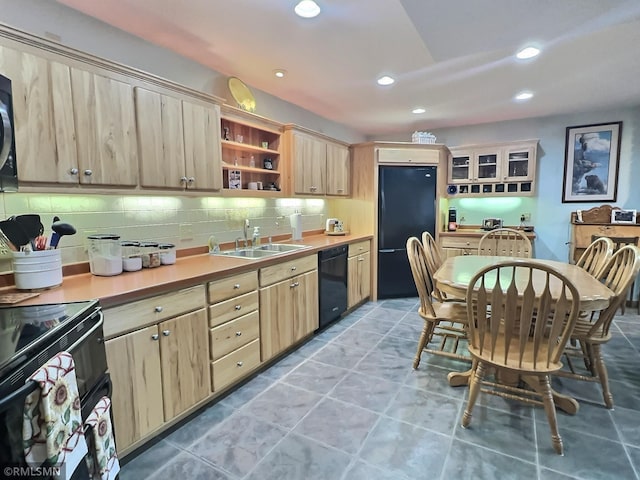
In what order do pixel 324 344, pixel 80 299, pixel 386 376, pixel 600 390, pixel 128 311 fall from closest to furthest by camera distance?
pixel 80 299 → pixel 128 311 → pixel 600 390 → pixel 386 376 → pixel 324 344

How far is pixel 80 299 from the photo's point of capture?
1.50 metres

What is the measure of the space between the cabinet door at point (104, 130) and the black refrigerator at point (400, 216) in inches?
120

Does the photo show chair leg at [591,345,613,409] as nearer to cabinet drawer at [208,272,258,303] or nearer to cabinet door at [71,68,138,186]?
cabinet drawer at [208,272,258,303]

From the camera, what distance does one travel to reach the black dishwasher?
3313 mm

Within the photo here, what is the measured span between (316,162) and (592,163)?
362 centimetres

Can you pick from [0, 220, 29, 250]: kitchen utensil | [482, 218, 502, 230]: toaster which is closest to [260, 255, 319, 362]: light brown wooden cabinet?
[0, 220, 29, 250]: kitchen utensil

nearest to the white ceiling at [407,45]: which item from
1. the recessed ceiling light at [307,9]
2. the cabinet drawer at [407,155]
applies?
the recessed ceiling light at [307,9]

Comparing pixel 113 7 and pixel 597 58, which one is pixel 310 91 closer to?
pixel 113 7

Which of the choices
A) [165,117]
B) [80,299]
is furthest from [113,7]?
[80,299]

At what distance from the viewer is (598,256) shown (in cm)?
267

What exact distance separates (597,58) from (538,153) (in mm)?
2088

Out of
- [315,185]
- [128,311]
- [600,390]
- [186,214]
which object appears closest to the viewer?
[128,311]

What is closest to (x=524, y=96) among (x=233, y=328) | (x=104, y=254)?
(x=233, y=328)

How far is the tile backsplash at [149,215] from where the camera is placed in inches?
74.0
